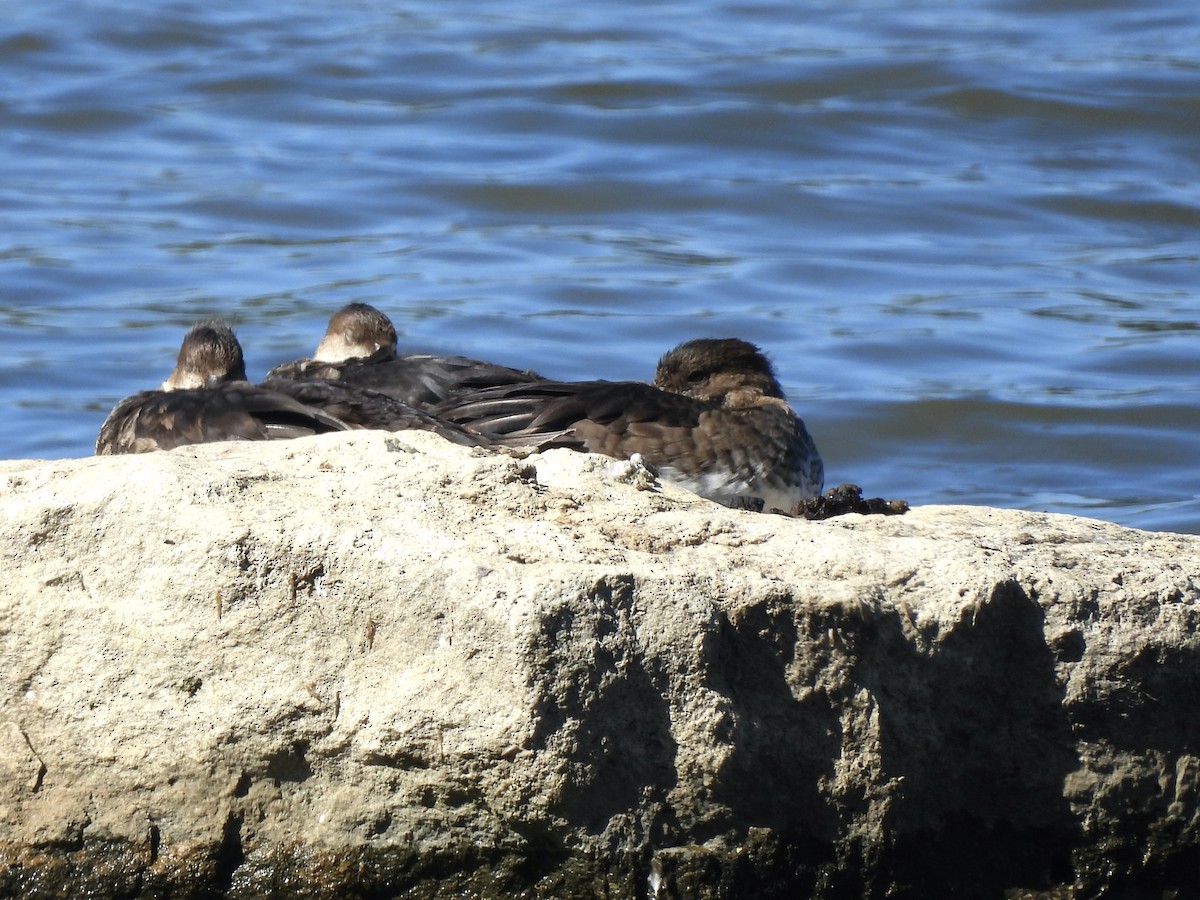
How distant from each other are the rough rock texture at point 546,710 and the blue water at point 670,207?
5.37 metres

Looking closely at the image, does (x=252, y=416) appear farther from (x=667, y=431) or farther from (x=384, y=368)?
(x=667, y=431)

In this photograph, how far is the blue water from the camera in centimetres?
1148

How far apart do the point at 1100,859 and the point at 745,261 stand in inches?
398

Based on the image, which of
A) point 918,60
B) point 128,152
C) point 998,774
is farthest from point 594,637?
point 918,60

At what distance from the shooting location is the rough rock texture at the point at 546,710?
162 inches

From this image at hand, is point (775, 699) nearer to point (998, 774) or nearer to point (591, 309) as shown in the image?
point (998, 774)

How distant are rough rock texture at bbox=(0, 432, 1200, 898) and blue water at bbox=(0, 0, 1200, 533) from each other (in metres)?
5.37

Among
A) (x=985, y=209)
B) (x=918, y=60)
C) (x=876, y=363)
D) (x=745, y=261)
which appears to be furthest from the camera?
(x=918, y=60)

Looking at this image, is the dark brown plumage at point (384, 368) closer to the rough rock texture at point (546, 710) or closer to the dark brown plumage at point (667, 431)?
the dark brown plumage at point (667, 431)

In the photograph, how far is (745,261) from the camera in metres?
14.3

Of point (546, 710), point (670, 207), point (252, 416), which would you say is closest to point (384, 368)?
point (252, 416)

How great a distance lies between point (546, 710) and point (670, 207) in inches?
470

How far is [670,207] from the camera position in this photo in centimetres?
1567

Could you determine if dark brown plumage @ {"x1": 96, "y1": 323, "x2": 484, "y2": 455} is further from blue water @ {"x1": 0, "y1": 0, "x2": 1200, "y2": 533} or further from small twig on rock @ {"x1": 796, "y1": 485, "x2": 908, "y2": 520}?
blue water @ {"x1": 0, "y1": 0, "x2": 1200, "y2": 533}
